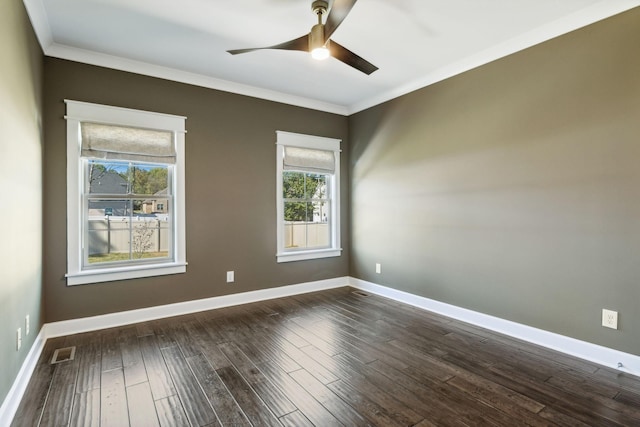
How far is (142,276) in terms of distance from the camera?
3367 mm

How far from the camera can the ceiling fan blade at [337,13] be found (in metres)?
1.85

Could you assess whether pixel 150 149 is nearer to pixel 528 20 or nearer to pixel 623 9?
pixel 528 20

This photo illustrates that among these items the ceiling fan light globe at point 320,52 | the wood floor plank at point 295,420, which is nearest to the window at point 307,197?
the ceiling fan light globe at point 320,52

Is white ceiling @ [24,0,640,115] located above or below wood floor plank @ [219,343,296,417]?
above

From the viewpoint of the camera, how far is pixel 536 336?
9.25 feet

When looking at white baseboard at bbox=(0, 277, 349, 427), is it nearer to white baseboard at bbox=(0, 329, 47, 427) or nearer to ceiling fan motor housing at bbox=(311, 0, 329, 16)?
white baseboard at bbox=(0, 329, 47, 427)

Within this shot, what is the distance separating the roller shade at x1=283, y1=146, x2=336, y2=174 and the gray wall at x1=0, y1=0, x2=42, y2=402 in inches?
100

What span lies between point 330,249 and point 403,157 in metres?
1.69

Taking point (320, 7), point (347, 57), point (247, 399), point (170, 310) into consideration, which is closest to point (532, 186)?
point (347, 57)

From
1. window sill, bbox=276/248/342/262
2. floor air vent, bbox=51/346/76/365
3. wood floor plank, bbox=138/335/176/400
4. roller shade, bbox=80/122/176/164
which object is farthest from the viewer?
window sill, bbox=276/248/342/262

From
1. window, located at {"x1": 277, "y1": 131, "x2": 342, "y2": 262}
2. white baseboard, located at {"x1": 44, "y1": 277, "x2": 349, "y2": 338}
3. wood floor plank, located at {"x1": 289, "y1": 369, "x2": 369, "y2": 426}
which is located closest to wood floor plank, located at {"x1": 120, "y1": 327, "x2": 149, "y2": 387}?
white baseboard, located at {"x1": 44, "y1": 277, "x2": 349, "y2": 338}

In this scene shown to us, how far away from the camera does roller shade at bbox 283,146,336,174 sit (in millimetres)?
4332

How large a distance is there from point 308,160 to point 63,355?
3308mm

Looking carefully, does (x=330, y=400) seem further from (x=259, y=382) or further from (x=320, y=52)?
(x=320, y=52)
